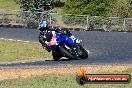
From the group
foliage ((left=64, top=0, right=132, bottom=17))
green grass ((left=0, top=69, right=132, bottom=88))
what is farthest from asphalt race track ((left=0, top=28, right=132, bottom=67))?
green grass ((left=0, top=69, right=132, bottom=88))

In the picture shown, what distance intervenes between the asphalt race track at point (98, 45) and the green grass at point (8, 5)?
13914 mm

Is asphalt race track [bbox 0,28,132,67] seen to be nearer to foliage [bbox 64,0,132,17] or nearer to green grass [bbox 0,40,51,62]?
green grass [bbox 0,40,51,62]

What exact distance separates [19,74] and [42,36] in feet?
17.3

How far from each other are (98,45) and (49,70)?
40.1 feet

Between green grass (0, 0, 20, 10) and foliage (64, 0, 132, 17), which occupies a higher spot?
foliage (64, 0, 132, 17)

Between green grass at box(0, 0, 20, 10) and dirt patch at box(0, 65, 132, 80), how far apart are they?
1426 inches

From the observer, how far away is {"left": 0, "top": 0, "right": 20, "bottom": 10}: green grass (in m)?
54.9

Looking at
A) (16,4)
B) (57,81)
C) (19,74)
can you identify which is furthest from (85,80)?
(16,4)

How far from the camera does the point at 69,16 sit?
142 feet

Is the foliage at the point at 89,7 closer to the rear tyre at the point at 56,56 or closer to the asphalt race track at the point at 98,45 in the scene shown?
the asphalt race track at the point at 98,45

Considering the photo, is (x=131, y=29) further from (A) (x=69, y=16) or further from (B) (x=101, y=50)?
(B) (x=101, y=50)

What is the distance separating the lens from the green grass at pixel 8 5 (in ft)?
180

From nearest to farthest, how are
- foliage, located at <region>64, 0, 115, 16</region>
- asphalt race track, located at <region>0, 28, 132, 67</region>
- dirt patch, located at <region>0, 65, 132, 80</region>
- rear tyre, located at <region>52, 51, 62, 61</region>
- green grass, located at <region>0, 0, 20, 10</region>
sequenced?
dirt patch, located at <region>0, 65, 132, 80</region> → asphalt race track, located at <region>0, 28, 132, 67</region> → rear tyre, located at <region>52, 51, 62, 61</region> → foliage, located at <region>64, 0, 115, 16</region> → green grass, located at <region>0, 0, 20, 10</region>

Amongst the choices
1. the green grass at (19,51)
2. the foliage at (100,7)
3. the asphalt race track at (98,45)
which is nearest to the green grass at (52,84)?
the asphalt race track at (98,45)
